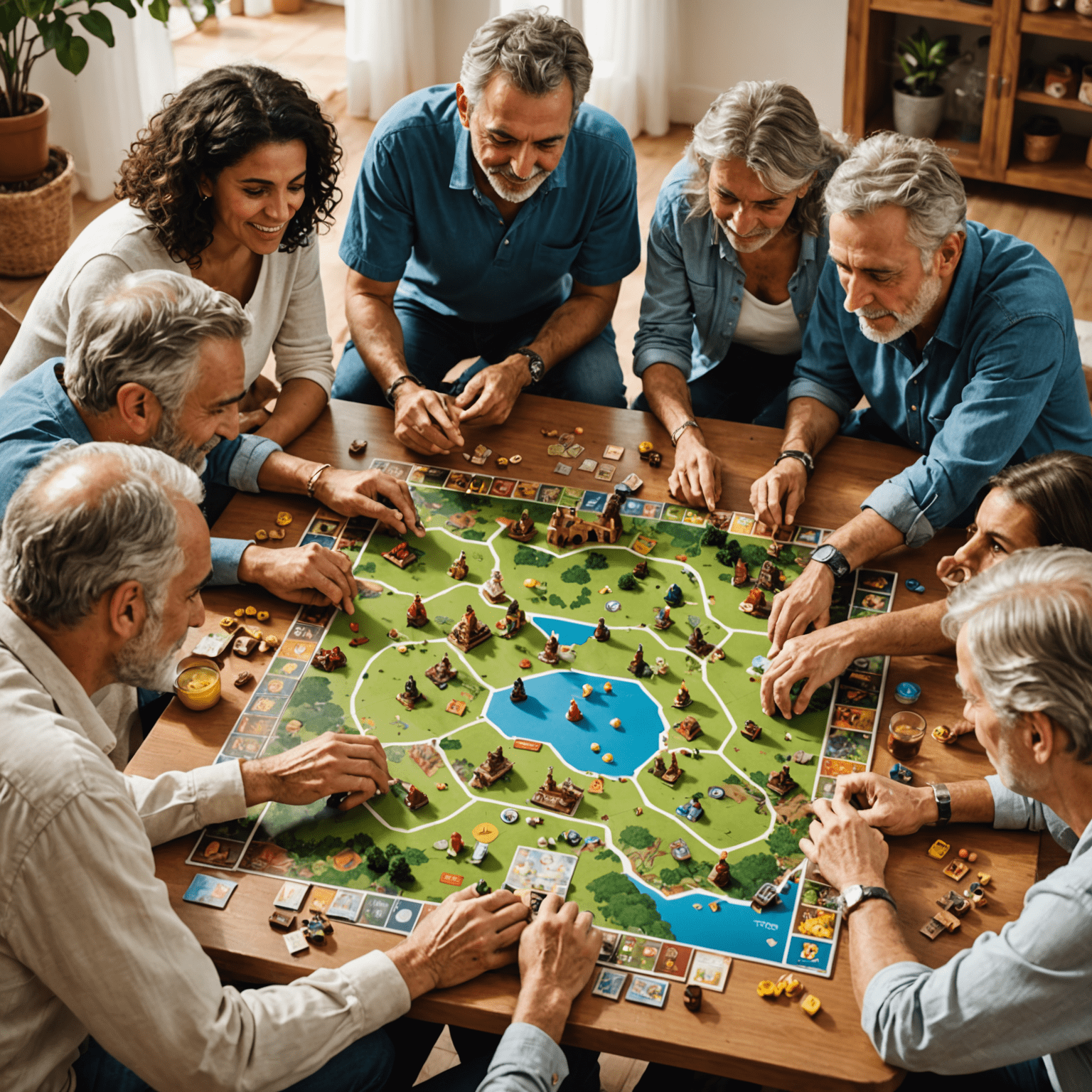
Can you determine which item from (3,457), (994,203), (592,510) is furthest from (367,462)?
(994,203)

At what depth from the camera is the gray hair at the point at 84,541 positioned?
1.95 meters

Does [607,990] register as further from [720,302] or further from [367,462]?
[720,302]

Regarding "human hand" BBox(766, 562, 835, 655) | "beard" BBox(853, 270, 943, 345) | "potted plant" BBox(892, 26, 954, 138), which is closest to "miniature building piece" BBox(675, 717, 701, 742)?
"human hand" BBox(766, 562, 835, 655)

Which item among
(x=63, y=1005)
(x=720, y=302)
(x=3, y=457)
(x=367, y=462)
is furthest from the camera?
(x=720, y=302)

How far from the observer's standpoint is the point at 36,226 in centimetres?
541

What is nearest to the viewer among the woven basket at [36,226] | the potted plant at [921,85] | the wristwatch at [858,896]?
the wristwatch at [858,896]

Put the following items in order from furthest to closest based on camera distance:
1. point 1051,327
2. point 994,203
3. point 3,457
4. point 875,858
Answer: point 994,203, point 1051,327, point 3,457, point 875,858

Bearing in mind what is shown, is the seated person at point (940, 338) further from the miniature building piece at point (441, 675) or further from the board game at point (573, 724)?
the miniature building piece at point (441, 675)

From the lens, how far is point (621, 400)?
392 cm

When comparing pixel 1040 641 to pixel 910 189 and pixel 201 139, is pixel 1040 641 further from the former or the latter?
pixel 201 139

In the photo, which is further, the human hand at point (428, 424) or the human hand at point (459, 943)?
the human hand at point (428, 424)

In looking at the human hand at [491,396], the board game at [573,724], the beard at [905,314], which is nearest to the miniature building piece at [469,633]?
the board game at [573,724]

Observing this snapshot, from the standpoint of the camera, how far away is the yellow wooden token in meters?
2.25

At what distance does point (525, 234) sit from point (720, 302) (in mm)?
603
